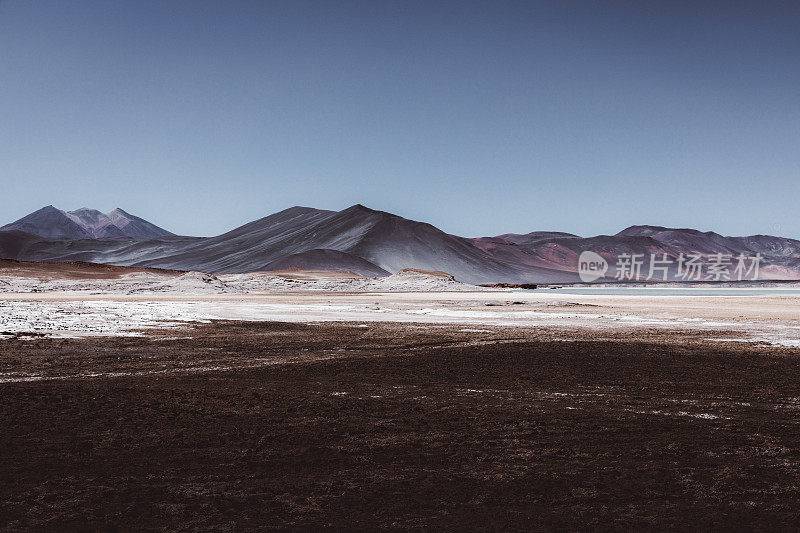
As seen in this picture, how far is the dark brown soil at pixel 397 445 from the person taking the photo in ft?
14.6

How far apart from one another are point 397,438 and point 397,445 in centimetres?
26

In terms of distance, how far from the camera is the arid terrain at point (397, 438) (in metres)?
4.48

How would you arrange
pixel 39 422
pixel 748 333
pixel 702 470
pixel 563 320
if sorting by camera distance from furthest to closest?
pixel 563 320
pixel 748 333
pixel 39 422
pixel 702 470

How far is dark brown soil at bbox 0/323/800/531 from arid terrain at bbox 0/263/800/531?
0.9 inches

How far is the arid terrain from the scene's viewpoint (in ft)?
14.7

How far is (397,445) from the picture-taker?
6.16 m

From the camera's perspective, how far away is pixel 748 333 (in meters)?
19.1

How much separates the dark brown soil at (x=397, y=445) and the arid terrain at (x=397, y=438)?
0.02 m

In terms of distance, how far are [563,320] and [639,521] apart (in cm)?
2110

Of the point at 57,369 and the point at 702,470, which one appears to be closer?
the point at 702,470

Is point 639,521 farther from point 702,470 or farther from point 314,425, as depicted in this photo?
point 314,425

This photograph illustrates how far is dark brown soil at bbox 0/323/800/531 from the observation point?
14.6 feet

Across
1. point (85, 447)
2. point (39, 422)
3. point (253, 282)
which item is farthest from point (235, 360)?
point (253, 282)

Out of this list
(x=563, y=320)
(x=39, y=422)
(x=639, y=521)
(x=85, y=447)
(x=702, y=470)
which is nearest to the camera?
(x=639, y=521)
